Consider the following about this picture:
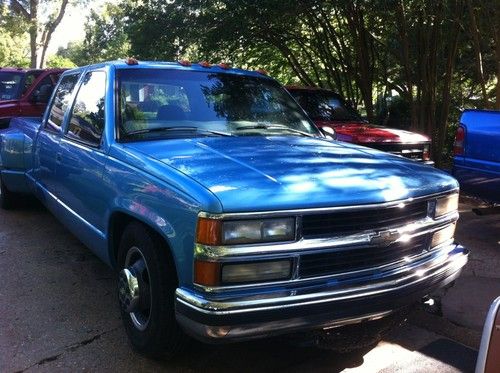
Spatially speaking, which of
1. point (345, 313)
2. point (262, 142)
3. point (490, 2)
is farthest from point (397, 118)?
point (345, 313)

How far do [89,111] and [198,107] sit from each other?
2.92 ft

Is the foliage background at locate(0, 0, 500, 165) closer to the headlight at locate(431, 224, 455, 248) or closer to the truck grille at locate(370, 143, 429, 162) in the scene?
the truck grille at locate(370, 143, 429, 162)

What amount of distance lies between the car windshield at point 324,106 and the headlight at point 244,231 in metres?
5.90

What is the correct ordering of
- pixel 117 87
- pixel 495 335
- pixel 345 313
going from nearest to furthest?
pixel 495 335
pixel 345 313
pixel 117 87

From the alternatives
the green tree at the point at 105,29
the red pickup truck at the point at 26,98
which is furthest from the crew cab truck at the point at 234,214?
the green tree at the point at 105,29

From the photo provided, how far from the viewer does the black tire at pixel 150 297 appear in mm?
2938

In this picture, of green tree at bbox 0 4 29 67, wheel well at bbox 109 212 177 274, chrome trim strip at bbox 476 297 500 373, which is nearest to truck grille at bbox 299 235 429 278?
chrome trim strip at bbox 476 297 500 373

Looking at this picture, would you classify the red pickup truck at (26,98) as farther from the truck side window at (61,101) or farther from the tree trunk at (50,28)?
the tree trunk at (50,28)

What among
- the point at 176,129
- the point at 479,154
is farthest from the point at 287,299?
the point at 479,154

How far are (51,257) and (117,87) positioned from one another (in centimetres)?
216

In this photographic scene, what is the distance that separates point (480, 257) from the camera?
539cm

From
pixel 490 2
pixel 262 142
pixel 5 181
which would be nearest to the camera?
pixel 262 142

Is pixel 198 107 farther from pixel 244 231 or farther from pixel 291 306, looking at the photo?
pixel 291 306

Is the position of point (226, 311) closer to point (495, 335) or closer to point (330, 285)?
point (330, 285)
